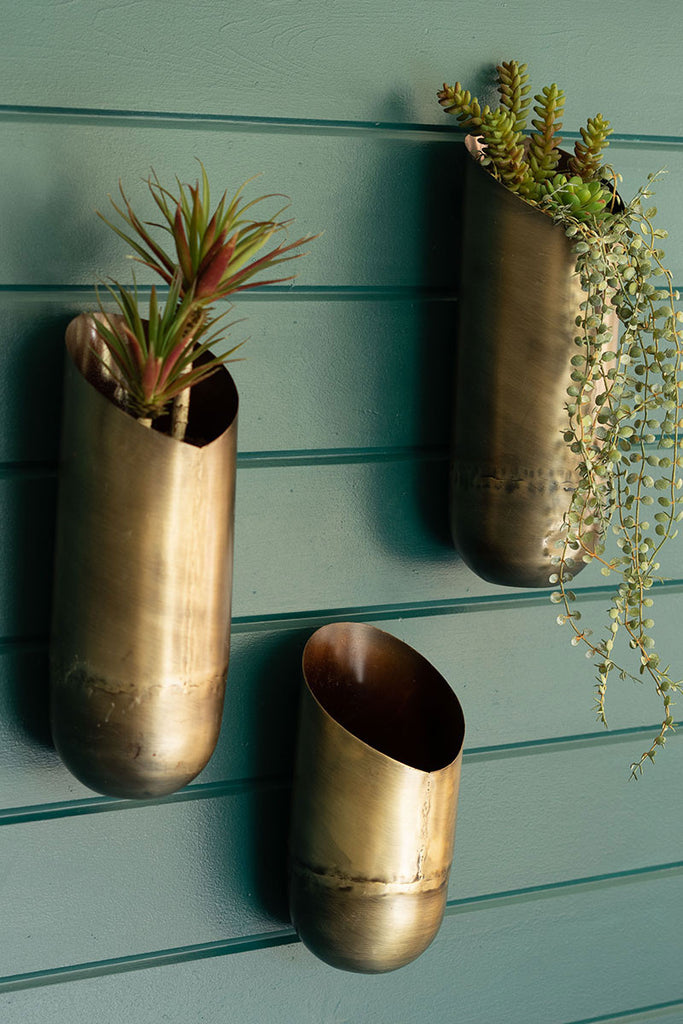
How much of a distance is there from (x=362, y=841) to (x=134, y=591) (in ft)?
0.88

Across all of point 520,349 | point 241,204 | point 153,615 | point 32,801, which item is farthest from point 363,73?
point 32,801

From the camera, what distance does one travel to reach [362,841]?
2.54 ft

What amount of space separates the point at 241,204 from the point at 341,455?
22cm

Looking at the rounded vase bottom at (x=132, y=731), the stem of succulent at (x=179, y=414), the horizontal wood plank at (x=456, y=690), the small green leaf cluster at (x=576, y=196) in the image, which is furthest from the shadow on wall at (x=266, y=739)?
the small green leaf cluster at (x=576, y=196)

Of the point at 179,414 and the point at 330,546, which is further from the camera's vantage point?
the point at 330,546

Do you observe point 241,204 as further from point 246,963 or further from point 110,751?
point 246,963

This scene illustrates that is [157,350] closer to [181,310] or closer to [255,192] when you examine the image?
[181,310]

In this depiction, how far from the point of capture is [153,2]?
2.47 feet

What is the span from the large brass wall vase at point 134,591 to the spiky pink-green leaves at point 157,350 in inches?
1.0

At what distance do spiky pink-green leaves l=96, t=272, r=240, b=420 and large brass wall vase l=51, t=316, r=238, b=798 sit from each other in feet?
0.08

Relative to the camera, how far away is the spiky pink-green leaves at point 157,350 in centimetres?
67

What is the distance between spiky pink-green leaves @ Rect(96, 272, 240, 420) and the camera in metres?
0.67

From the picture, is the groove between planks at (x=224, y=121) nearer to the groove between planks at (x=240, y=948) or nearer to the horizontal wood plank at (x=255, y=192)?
the horizontal wood plank at (x=255, y=192)

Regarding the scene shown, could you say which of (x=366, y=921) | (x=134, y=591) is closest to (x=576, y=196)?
(x=134, y=591)
